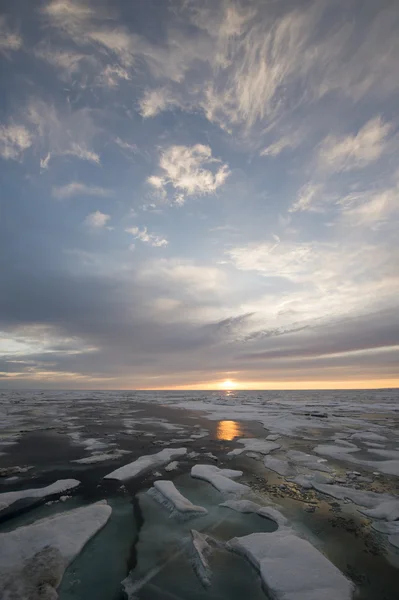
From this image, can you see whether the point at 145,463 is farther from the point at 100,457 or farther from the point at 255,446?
the point at 255,446

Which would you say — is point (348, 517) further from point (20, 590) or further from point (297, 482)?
point (20, 590)

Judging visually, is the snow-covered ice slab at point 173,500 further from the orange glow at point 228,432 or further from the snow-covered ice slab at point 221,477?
the orange glow at point 228,432

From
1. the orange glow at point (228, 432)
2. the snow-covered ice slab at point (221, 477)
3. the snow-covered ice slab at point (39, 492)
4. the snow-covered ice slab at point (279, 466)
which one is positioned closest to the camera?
the snow-covered ice slab at point (39, 492)

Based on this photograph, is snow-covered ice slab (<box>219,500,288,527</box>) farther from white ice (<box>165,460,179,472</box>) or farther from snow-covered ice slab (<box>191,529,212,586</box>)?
white ice (<box>165,460,179,472</box>)

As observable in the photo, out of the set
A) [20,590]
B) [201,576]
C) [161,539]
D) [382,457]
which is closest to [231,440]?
[382,457]

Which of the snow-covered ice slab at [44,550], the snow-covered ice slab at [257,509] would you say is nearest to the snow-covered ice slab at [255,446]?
the snow-covered ice slab at [257,509]
